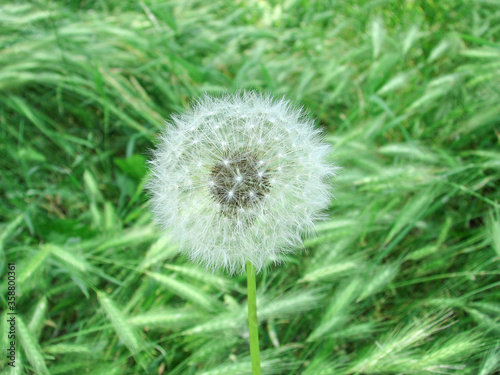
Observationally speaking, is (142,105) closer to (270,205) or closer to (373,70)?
(373,70)

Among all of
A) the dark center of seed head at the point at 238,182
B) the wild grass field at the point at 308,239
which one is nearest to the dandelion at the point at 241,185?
the dark center of seed head at the point at 238,182

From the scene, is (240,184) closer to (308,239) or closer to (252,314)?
(252,314)

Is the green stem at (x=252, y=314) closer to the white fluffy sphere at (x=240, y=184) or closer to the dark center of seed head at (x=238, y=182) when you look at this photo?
the white fluffy sphere at (x=240, y=184)

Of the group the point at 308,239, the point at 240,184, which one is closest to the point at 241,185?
the point at 240,184

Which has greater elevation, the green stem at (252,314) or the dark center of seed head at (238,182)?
the dark center of seed head at (238,182)

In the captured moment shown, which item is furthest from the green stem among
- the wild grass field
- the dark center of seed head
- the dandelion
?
the wild grass field

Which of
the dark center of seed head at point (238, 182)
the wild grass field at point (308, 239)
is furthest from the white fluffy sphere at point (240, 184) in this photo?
the wild grass field at point (308, 239)

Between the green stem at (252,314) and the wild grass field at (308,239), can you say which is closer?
the green stem at (252,314)
